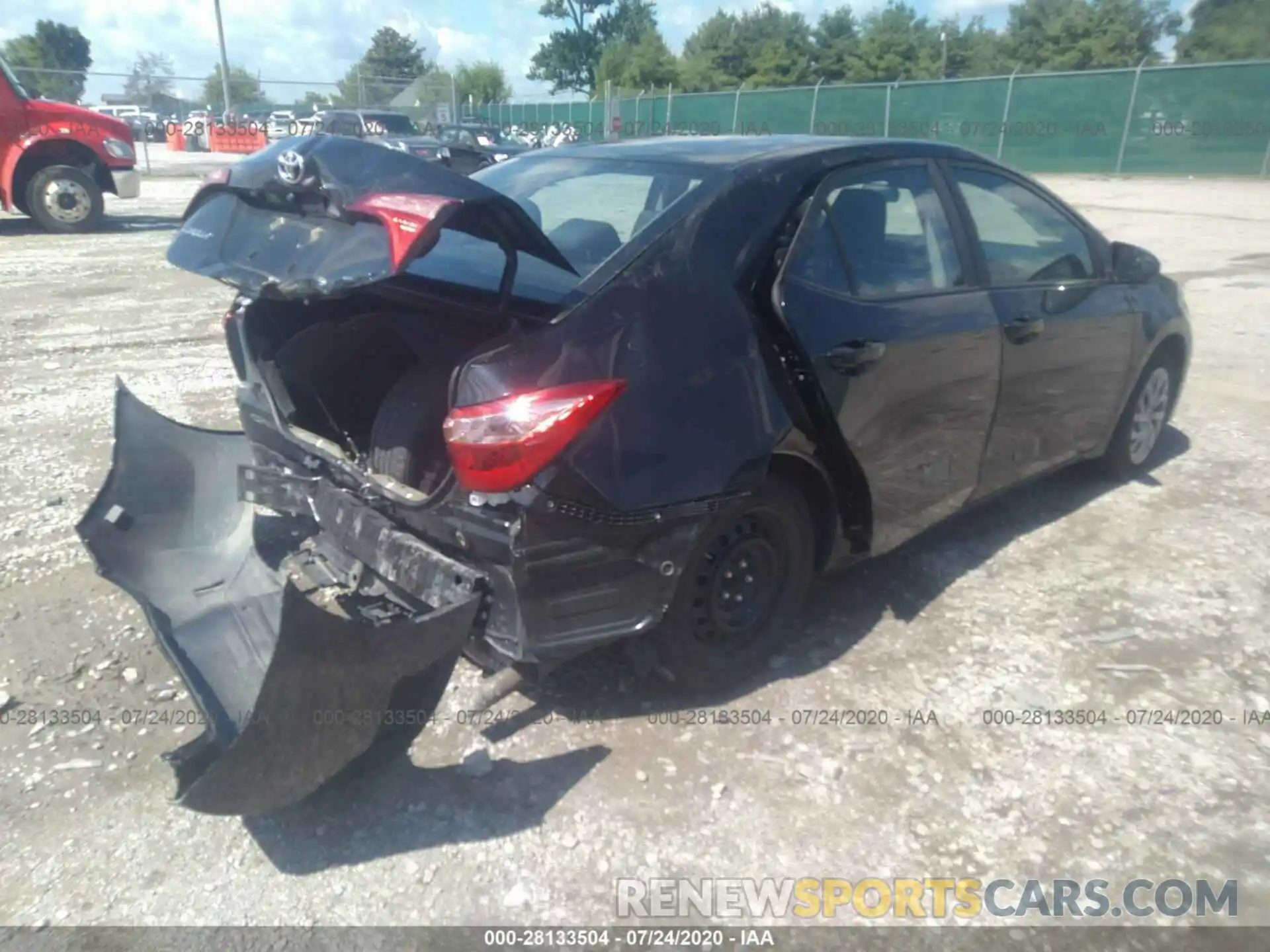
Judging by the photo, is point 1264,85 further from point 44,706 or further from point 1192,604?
point 44,706

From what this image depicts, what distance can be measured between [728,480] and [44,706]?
7.73 ft

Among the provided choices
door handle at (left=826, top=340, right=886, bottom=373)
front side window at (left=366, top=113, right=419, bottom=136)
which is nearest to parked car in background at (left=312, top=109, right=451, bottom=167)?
front side window at (left=366, top=113, right=419, bottom=136)

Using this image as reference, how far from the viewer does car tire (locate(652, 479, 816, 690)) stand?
299 cm

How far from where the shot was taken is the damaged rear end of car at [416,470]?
240cm

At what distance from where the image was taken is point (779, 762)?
2.97 metres

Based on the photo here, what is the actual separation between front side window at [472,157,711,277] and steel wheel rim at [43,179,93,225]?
1281 cm

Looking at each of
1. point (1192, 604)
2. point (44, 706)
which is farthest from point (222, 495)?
point (1192, 604)

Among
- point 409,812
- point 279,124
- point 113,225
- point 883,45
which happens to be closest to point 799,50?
point 883,45

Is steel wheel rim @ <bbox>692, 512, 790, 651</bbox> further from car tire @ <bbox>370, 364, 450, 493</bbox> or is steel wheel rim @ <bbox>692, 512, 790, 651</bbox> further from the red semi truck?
the red semi truck

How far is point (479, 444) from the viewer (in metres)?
2.48

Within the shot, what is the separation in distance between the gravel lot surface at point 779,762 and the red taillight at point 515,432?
0.99 meters

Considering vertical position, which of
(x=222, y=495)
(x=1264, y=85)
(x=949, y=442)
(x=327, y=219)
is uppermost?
(x=1264, y=85)

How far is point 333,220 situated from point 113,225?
A: 49.9ft

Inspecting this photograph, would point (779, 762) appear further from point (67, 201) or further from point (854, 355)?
point (67, 201)
